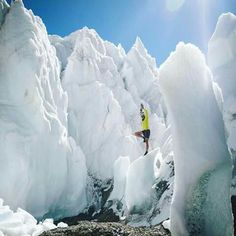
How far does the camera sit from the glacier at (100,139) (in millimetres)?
6266

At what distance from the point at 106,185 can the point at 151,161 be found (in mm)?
9951

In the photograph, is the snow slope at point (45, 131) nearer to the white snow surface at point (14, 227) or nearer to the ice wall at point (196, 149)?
the white snow surface at point (14, 227)

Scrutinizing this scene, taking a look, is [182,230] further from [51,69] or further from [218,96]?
[51,69]

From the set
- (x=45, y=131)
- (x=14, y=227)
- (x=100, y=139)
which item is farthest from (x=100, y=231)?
(x=100, y=139)

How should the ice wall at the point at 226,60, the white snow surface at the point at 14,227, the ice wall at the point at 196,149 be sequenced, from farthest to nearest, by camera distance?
the ice wall at the point at 226,60 → the white snow surface at the point at 14,227 → the ice wall at the point at 196,149

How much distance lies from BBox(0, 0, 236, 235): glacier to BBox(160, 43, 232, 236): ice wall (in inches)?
0.6

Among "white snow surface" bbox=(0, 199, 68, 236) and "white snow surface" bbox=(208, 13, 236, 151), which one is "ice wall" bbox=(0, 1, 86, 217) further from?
"white snow surface" bbox=(208, 13, 236, 151)

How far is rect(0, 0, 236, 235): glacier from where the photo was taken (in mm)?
6266

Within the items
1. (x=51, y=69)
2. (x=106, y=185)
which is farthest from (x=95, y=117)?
(x=51, y=69)

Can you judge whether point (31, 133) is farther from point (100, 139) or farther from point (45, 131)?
point (100, 139)

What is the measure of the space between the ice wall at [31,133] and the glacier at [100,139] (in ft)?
0.15

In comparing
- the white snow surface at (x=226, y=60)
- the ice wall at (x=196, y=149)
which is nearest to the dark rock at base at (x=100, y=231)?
the ice wall at (x=196, y=149)

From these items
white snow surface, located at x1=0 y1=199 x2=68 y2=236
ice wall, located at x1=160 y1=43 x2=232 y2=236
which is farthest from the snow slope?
A: ice wall, located at x1=160 y1=43 x2=232 y2=236

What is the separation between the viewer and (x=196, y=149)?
625 cm
